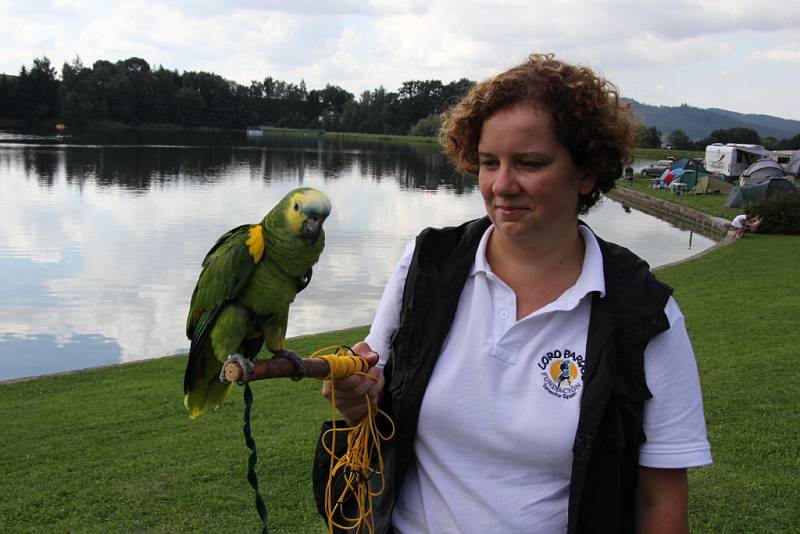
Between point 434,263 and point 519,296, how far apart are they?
0.23 m

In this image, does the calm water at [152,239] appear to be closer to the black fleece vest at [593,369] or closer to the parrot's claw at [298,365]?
the black fleece vest at [593,369]

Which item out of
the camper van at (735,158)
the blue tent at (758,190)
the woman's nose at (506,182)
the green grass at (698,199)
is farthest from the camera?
the camper van at (735,158)

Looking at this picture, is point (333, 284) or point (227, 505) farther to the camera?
point (333, 284)

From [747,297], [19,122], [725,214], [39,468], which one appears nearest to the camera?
[39,468]

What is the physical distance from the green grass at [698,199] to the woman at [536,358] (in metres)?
20.9

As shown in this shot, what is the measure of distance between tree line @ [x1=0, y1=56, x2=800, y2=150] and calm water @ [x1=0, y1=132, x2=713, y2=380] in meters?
39.8

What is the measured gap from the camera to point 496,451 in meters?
1.54

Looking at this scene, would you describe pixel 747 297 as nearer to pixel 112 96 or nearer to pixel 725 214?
pixel 725 214

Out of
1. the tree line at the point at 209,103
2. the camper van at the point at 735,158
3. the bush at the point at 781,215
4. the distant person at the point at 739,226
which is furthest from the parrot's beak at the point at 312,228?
the tree line at the point at 209,103

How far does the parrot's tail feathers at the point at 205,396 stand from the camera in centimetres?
219

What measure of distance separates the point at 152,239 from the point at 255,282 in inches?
593

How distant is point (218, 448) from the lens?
16.9 feet

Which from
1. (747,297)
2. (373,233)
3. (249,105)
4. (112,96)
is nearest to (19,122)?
(112,96)

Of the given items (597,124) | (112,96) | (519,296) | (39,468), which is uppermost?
(112,96)
